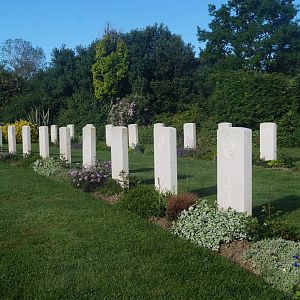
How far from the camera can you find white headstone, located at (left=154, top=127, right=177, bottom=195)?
29.1 feet

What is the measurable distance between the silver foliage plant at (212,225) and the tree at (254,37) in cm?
3501

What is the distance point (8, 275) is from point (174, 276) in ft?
5.71

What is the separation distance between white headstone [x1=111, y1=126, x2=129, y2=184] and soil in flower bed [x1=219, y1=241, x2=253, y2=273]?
A: 4.99 m

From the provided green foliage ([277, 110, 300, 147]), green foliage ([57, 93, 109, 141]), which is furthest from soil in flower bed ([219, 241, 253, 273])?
green foliage ([57, 93, 109, 141])

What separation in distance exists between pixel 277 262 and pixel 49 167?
33.6 ft

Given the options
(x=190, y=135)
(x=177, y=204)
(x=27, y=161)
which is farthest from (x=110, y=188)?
(x=190, y=135)

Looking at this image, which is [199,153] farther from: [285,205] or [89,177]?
[285,205]

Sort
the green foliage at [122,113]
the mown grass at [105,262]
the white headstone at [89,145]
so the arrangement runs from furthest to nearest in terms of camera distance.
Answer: the green foliage at [122,113], the white headstone at [89,145], the mown grass at [105,262]

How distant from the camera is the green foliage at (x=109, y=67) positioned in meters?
40.2

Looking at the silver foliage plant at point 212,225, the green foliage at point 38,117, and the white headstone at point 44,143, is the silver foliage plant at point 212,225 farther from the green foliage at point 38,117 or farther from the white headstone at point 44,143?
the green foliage at point 38,117

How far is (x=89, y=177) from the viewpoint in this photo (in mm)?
11195

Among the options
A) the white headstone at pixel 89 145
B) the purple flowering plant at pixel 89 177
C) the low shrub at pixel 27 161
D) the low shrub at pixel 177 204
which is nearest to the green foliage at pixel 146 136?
the low shrub at pixel 27 161

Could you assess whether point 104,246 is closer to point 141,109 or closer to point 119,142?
point 119,142

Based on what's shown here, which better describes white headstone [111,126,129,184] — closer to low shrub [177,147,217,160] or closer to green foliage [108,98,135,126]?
low shrub [177,147,217,160]
